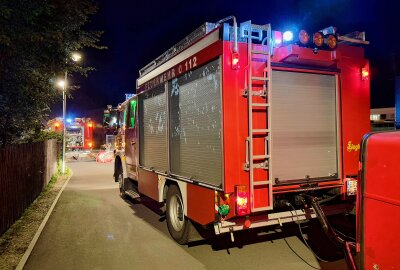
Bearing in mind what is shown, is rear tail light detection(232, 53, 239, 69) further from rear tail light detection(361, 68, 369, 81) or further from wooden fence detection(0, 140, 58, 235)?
wooden fence detection(0, 140, 58, 235)

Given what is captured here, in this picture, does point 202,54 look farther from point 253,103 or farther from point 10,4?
point 10,4

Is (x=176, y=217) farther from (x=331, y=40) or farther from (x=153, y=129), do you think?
(x=331, y=40)

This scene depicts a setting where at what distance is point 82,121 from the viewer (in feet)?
129

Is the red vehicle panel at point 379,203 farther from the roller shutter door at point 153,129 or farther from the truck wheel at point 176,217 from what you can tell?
the roller shutter door at point 153,129

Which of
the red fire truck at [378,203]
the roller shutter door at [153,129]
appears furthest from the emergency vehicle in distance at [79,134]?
the red fire truck at [378,203]

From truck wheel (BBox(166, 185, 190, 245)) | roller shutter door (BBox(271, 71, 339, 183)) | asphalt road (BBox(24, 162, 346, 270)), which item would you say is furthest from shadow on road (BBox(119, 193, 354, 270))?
roller shutter door (BBox(271, 71, 339, 183))

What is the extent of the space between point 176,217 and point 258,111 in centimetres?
285

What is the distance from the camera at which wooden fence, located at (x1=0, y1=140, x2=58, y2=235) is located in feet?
26.4

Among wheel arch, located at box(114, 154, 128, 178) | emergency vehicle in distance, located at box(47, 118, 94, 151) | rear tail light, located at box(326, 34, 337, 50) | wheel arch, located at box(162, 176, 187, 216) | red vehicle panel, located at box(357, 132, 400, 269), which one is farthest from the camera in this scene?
emergency vehicle in distance, located at box(47, 118, 94, 151)

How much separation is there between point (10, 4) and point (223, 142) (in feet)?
16.0

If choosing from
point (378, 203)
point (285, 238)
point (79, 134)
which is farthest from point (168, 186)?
point (79, 134)

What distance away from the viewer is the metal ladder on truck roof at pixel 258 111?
5109mm

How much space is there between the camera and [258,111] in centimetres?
534

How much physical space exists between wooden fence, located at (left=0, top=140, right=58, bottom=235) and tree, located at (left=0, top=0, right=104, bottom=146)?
3.51ft
